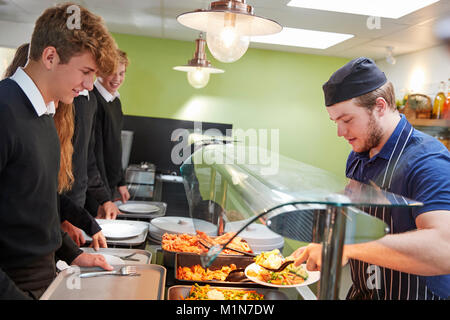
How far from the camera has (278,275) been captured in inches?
57.9

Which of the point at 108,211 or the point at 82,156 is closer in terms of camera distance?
the point at 82,156

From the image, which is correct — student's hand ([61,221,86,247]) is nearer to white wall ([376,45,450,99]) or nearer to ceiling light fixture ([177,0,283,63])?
ceiling light fixture ([177,0,283,63])

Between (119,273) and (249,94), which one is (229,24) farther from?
(249,94)

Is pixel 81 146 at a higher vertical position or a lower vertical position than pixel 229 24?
lower

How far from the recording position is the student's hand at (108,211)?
261cm

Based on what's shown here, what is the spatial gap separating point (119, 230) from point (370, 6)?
2923 millimetres

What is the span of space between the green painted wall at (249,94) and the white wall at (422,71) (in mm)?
1104

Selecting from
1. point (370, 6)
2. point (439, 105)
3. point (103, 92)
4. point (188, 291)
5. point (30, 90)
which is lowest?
point (188, 291)

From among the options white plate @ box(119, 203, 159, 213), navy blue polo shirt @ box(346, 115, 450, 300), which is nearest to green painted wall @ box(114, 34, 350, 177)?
white plate @ box(119, 203, 159, 213)

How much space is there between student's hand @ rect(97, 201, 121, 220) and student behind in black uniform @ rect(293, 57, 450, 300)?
57.5 inches

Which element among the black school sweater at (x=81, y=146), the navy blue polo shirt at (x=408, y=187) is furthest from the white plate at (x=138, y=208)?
the navy blue polo shirt at (x=408, y=187)

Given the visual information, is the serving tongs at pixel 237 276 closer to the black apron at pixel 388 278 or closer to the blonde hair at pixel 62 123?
the black apron at pixel 388 278

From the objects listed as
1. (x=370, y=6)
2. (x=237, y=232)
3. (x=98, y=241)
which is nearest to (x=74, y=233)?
(x=98, y=241)

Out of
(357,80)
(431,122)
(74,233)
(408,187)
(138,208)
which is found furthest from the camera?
(431,122)
